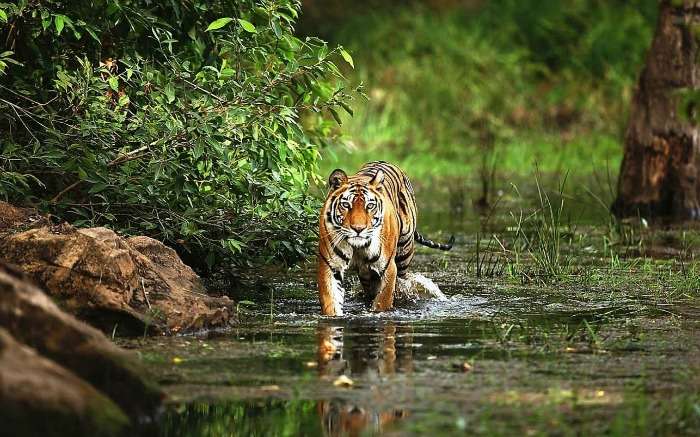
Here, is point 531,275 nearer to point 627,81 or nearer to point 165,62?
point 165,62

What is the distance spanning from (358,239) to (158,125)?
1.50 m

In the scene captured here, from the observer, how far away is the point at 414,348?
315 inches

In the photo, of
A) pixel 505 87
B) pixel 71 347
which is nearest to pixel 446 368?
pixel 71 347

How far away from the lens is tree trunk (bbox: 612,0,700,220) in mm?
14461

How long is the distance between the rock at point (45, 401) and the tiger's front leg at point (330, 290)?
354cm

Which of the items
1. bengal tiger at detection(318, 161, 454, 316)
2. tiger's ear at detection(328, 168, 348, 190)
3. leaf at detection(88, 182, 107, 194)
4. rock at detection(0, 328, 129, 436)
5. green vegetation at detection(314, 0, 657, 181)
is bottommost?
rock at detection(0, 328, 129, 436)

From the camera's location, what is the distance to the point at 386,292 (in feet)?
31.6

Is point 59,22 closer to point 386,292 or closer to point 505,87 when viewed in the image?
point 386,292

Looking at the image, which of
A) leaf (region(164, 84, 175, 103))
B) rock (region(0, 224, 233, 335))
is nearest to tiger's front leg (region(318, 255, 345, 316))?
rock (region(0, 224, 233, 335))

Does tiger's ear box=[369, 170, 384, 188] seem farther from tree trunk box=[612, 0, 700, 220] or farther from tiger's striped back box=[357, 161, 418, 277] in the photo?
tree trunk box=[612, 0, 700, 220]

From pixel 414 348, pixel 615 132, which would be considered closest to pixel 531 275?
pixel 414 348

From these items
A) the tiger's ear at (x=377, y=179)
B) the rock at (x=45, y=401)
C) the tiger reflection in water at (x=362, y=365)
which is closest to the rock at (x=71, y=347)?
the rock at (x=45, y=401)

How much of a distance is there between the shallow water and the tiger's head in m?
0.52

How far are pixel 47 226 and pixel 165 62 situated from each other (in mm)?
1896
